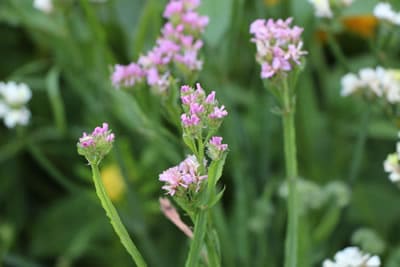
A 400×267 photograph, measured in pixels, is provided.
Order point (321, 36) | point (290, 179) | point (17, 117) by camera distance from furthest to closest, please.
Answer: point (321, 36) → point (17, 117) → point (290, 179)

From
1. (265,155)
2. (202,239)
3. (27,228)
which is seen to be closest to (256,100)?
(265,155)

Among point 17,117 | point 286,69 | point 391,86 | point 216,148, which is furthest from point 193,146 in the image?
point 17,117

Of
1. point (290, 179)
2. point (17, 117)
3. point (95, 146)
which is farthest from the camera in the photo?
point (17, 117)

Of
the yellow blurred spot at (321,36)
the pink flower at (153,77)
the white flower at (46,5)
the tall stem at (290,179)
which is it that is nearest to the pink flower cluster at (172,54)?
the pink flower at (153,77)

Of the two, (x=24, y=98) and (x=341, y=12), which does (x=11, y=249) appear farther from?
(x=341, y=12)

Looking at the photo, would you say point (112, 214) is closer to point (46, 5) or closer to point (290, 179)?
point (290, 179)

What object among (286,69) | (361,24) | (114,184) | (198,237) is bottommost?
(198,237)

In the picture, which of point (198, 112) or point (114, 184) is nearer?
point (198, 112)
